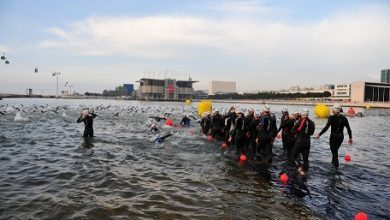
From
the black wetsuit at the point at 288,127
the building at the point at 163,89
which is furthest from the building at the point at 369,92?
the black wetsuit at the point at 288,127

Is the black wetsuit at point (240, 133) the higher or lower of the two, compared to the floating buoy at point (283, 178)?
higher

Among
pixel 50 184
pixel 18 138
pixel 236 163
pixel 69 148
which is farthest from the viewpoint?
pixel 18 138

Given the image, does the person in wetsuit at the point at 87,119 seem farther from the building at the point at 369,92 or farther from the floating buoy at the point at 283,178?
the building at the point at 369,92

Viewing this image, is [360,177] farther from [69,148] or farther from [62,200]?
[69,148]

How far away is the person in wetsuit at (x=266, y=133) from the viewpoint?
39.9ft

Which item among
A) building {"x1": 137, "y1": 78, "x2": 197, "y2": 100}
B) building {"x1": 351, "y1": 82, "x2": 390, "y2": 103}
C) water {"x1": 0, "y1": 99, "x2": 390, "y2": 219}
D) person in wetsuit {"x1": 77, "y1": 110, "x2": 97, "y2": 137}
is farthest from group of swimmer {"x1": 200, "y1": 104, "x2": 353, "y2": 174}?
building {"x1": 137, "y1": 78, "x2": 197, "y2": 100}

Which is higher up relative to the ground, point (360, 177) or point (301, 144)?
point (301, 144)

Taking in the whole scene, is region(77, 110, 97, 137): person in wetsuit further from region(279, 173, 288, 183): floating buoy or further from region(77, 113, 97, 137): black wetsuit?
region(279, 173, 288, 183): floating buoy

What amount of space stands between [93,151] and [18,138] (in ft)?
21.3

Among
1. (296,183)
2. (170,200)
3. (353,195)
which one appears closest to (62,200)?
(170,200)

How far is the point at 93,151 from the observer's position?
1459cm

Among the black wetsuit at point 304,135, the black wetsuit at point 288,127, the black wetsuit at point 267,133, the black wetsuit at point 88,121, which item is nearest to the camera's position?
the black wetsuit at point 304,135

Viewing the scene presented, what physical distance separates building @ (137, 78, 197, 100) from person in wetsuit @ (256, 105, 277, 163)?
169 meters

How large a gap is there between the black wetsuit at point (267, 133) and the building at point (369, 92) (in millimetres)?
110855
